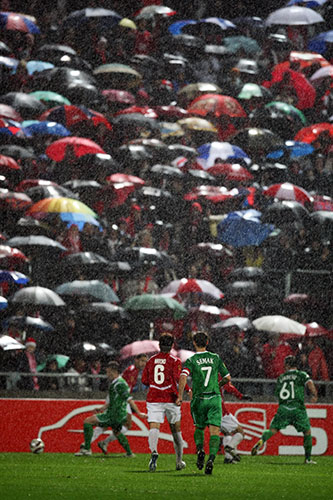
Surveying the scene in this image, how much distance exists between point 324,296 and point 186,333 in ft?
10.9

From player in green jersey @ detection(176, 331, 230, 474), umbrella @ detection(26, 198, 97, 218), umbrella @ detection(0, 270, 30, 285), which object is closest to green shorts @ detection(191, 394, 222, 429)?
player in green jersey @ detection(176, 331, 230, 474)

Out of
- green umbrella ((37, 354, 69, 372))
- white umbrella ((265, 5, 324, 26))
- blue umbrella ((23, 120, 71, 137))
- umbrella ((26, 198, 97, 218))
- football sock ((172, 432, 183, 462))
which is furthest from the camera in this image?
white umbrella ((265, 5, 324, 26))

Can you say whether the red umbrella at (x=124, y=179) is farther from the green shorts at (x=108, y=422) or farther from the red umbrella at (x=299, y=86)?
the green shorts at (x=108, y=422)

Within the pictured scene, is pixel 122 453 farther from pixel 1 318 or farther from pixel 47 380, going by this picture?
pixel 1 318

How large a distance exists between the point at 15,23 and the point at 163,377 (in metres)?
16.2

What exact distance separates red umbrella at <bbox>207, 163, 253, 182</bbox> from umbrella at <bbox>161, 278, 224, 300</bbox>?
4251 mm

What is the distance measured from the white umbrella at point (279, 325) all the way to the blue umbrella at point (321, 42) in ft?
40.9

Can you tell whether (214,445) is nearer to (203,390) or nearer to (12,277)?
(203,390)

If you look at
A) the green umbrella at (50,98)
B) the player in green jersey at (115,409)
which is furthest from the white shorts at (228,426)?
the green umbrella at (50,98)

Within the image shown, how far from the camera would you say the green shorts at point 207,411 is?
12.8 meters

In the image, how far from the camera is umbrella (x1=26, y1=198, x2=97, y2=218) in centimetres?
2089

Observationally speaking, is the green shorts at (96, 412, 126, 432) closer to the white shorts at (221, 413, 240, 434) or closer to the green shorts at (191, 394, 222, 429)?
the white shorts at (221, 413, 240, 434)

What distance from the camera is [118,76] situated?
2719 cm

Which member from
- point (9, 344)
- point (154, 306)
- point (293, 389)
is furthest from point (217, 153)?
point (293, 389)
